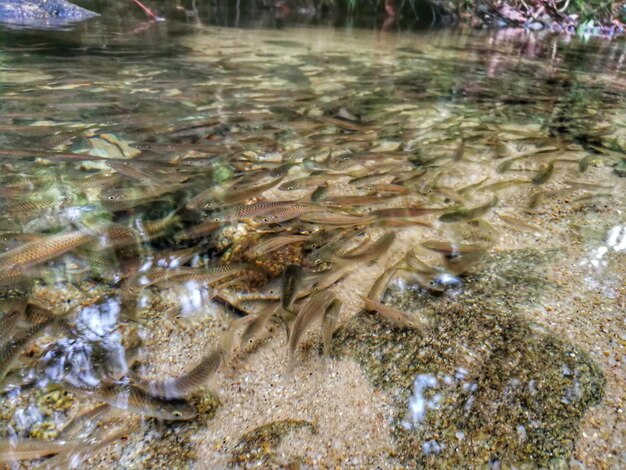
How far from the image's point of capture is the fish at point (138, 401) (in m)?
1.84

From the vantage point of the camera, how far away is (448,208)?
3.29m

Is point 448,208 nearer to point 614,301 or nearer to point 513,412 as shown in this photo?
point 614,301

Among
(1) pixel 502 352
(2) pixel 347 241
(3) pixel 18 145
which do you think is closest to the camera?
(1) pixel 502 352

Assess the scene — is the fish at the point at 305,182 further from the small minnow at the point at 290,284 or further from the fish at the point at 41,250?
the fish at the point at 41,250

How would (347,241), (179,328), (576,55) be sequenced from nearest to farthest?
1. (179,328)
2. (347,241)
3. (576,55)

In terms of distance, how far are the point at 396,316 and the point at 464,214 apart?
4.04 ft

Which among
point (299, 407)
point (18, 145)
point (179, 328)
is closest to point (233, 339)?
point (179, 328)

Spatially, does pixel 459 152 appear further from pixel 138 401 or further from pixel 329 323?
pixel 138 401

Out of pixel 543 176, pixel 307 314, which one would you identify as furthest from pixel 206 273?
pixel 543 176

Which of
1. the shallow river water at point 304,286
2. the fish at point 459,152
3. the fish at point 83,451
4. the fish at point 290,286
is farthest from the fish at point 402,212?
the fish at point 83,451

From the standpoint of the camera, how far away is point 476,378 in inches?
76.8

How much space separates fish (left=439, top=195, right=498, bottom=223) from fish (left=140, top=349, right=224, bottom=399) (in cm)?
190

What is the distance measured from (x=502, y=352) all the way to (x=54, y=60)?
7400 mm

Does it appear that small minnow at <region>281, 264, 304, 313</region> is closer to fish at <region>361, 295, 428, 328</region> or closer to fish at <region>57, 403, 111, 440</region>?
fish at <region>361, 295, 428, 328</region>
